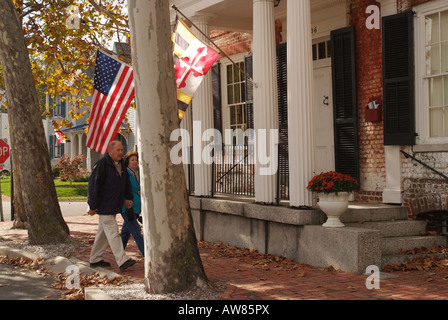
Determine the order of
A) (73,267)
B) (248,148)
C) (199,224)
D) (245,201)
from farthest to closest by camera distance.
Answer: (248,148) → (199,224) → (245,201) → (73,267)

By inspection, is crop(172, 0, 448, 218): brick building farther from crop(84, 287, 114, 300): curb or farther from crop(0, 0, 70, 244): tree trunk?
crop(84, 287, 114, 300): curb

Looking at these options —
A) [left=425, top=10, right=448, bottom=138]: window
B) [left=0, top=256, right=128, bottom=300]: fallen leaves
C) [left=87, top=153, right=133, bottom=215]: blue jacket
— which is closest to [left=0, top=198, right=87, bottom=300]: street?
[left=0, top=256, right=128, bottom=300]: fallen leaves

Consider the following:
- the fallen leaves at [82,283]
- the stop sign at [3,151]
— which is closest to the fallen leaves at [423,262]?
the fallen leaves at [82,283]

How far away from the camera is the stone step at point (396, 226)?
30.8 feet

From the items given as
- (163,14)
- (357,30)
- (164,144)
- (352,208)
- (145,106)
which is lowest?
(352,208)

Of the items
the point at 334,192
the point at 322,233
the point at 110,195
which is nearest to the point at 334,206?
the point at 334,192

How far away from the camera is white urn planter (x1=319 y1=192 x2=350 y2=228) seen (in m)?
8.74

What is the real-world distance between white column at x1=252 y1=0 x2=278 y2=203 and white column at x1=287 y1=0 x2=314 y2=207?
36.7 inches

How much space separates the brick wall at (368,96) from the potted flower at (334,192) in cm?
212

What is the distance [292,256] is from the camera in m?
9.52

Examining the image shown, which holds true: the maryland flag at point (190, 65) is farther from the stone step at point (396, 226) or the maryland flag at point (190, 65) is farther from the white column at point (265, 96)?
the stone step at point (396, 226)

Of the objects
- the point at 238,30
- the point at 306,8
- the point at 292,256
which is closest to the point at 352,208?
the point at 292,256
